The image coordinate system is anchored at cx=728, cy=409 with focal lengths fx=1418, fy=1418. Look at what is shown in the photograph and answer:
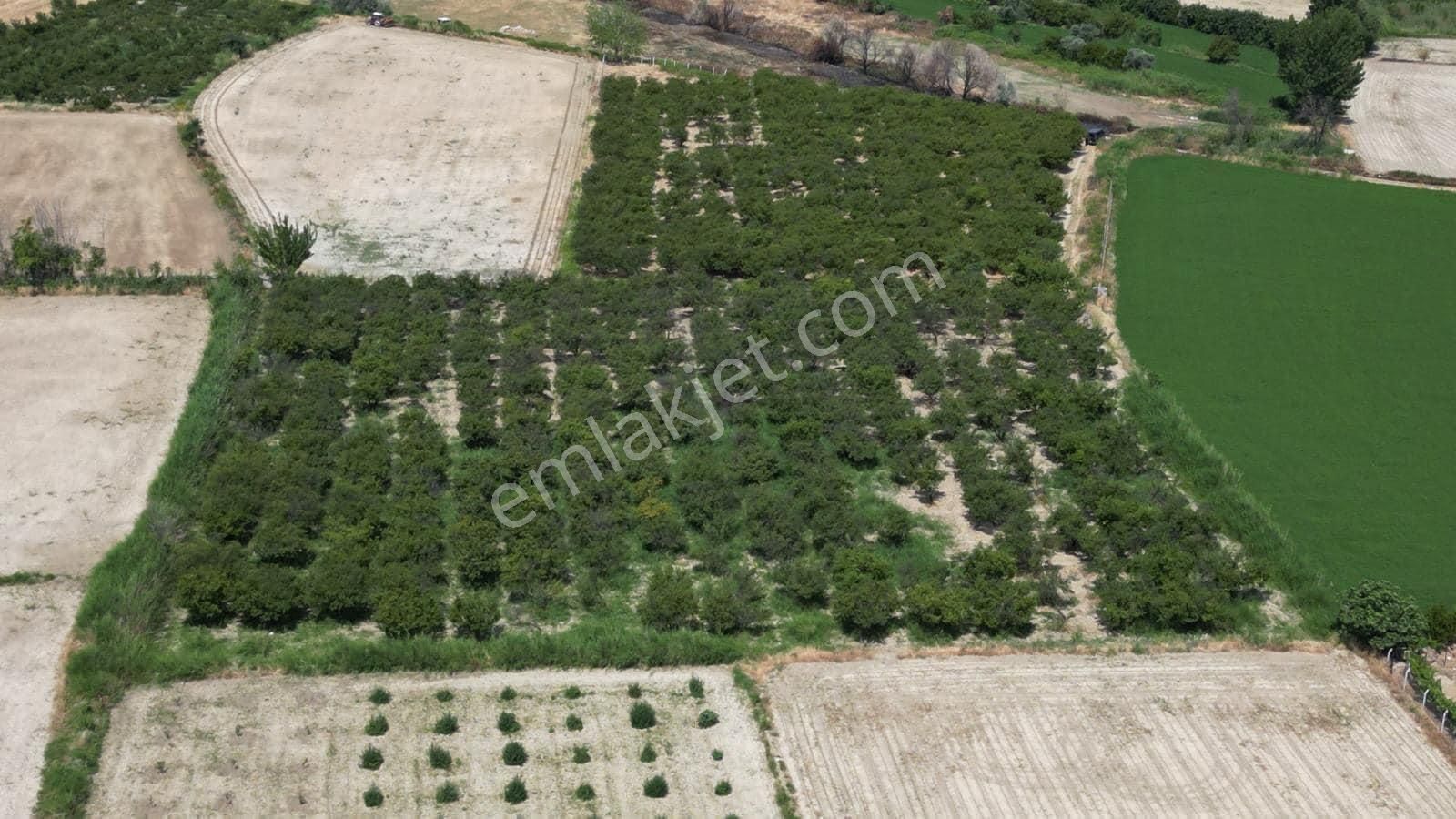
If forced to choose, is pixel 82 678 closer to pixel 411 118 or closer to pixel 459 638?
pixel 459 638

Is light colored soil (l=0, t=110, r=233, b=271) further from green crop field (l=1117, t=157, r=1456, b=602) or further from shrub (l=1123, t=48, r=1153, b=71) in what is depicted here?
shrub (l=1123, t=48, r=1153, b=71)

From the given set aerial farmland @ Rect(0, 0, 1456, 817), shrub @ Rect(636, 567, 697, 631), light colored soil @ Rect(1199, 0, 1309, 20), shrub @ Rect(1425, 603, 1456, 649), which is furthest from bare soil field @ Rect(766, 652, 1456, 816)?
light colored soil @ Rect(1199, 0, 1309, 20)

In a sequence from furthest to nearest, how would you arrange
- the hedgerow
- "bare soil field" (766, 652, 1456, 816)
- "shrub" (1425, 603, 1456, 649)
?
1. the hedgerow
2. "shrub" (1425, 603, 1456, 649)
3. "bare soil field" (766, 652, 1456, 816)

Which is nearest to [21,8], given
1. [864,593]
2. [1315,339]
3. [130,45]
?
[130,45]

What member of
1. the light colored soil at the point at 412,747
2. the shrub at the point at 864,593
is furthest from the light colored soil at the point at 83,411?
the shrub at the point at 864,593

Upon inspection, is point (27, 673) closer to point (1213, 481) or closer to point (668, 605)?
point (668, 605)

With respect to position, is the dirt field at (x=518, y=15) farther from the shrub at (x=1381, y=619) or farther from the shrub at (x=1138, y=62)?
the shrub at (x=1381, y=619)
